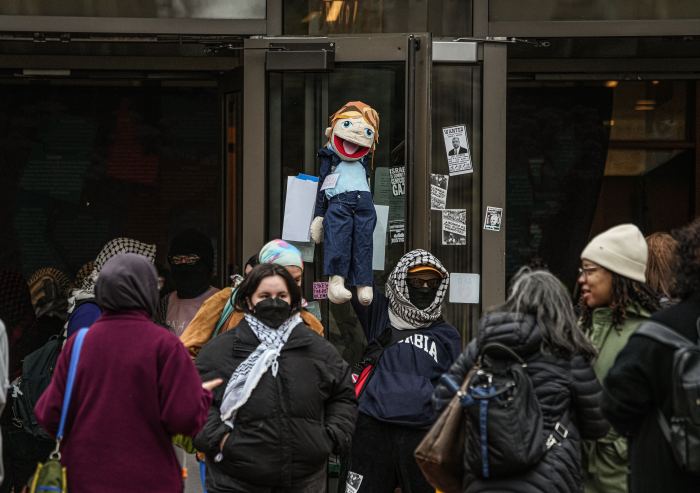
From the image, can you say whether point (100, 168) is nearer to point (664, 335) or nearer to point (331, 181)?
point (331, 181)

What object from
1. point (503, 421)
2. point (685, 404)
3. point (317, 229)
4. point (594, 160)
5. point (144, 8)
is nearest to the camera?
point (685, 404)

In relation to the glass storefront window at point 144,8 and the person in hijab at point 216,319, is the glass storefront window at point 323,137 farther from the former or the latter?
the person in hijab at point 216,319

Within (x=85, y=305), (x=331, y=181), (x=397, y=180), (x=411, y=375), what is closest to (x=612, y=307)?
(x=411, y=375)

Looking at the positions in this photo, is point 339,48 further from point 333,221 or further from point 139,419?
point 139,419

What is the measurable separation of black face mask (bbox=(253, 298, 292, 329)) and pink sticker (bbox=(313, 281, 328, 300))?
195 cm

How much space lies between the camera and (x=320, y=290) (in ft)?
24.3

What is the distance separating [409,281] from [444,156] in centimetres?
137

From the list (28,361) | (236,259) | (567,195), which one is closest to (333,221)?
(236,259)

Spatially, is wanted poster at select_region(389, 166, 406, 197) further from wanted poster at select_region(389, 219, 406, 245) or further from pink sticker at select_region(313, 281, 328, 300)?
pink sticker at select_region(313, 281, 328, 300)

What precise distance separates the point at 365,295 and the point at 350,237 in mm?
414

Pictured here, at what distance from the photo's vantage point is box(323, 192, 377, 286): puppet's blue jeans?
6.89 m

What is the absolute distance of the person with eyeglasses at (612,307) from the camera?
5203 mm

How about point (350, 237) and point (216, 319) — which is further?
point (350, 237)

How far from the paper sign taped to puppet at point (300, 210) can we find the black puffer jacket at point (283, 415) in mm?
1864
